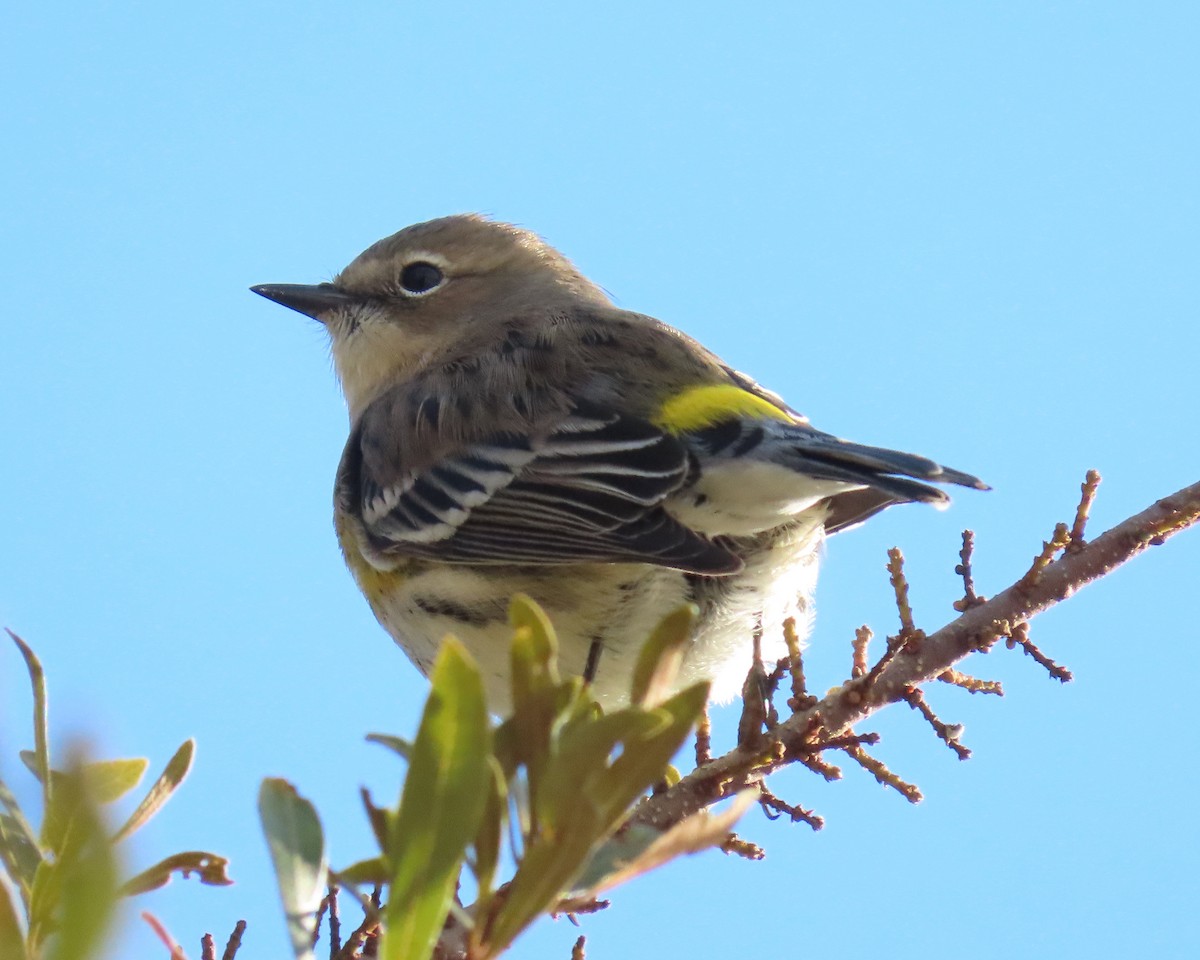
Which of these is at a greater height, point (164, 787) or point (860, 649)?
point (860, 649)

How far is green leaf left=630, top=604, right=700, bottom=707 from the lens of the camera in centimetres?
113

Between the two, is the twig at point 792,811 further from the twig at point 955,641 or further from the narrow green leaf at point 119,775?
the narrow green leaf at point 119,775

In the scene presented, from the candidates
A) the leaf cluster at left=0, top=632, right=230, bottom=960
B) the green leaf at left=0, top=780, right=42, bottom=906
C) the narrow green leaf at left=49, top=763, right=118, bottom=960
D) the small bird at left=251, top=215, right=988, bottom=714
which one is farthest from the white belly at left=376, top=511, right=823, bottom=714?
the narrow green leaf at left=49, top=763, right=118, bottom=960

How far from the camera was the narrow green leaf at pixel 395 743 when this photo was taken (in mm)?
987

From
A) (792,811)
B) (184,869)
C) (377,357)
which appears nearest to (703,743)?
(792,811)

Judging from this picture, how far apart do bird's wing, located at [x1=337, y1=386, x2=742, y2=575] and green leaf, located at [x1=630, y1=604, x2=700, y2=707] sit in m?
1.99

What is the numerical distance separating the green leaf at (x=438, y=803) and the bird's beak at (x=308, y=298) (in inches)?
197

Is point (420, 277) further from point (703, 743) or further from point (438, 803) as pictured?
point (438, 803)

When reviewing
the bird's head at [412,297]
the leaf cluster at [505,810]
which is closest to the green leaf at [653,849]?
the leaf cluster at [505,810]

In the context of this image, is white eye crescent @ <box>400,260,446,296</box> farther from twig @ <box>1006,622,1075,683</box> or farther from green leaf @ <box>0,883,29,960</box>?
green leaf @ <box>0,883,29,960</box>

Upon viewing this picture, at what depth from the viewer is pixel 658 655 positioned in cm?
114

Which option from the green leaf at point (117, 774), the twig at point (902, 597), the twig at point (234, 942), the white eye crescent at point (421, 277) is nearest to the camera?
the green leaf at point (117, 774)

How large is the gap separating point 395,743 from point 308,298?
4.90 m

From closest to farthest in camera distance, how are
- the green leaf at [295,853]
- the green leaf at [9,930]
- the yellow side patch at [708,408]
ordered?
the green leaf at [9,930] < the green leaf at [295,853] < the yellow side patch at [708,408]
